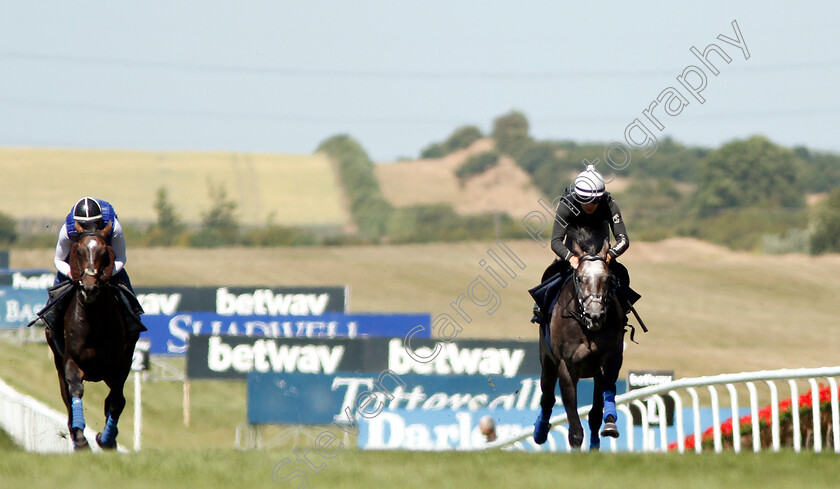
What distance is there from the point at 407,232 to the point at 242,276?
15246 millimetres

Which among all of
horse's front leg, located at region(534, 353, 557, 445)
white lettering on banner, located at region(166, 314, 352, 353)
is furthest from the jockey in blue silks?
white lettering on banner, located at region(166, 314, 352, 353)

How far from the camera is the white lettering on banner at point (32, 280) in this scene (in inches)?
1359

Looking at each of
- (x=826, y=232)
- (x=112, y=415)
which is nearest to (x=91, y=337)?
(x=112, y=415)

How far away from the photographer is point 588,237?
34.2 feet

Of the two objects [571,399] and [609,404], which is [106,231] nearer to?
[571,399]

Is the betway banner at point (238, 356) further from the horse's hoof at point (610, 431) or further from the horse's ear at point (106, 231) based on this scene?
the horse's hoof at point (610, 431)

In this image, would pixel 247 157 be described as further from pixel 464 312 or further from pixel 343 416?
pixel 343 416

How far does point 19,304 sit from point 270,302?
7.10 meters

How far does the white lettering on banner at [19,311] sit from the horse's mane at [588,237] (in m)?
24.0

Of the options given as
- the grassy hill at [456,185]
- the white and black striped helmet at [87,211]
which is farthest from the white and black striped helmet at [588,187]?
the grassy hill at [456,185]

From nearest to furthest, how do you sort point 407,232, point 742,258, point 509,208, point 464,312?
point 464,312 → point 742,258 → point 407,232 → point 509,208

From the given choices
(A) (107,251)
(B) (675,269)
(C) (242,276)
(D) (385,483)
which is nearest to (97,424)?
(A) (107,251)

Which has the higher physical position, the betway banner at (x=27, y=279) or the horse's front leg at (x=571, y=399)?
the betway banner at (x=27, y=279)

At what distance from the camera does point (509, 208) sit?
109125 mm
